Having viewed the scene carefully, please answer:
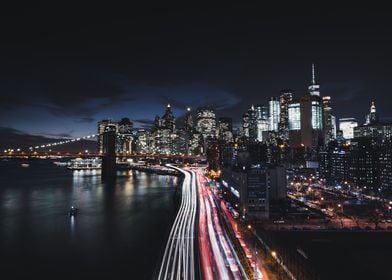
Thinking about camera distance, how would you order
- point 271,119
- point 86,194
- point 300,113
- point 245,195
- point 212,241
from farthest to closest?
point 271,119, point 300,113, point 86,194, point 245,195, point 212,241

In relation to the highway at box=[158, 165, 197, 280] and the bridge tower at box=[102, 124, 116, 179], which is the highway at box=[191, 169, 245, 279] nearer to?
the highway at box=[158, 165, 197, 280]

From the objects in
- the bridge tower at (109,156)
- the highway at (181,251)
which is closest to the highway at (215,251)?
the highway at (181,251)

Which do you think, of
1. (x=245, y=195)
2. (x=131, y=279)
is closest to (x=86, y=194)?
(x=245, y=195)

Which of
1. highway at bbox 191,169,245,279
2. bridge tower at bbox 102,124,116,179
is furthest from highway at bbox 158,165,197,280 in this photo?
bridge tower at bbox 102,124,116,179

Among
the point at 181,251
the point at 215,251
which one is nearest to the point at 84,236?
the point at 181,251

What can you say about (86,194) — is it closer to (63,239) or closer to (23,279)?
(63,239)

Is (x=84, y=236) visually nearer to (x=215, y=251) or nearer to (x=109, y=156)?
(x=215, y=251)
